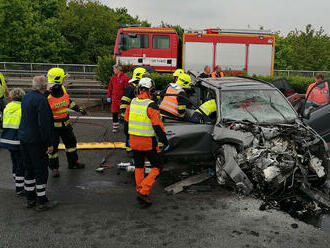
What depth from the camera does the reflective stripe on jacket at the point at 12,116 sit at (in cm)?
526

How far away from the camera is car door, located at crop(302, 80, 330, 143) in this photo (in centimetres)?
686

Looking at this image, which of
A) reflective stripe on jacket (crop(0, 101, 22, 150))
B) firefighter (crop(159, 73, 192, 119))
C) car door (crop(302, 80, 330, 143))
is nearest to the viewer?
reflective stripe on jacket (crop(0, 101, 22, 150))

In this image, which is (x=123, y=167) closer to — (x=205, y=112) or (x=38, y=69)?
(x=205, y=112)

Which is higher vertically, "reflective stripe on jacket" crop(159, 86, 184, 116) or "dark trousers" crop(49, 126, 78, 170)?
"reflective stripe on jacket" crop(159, 86, 184, 116)

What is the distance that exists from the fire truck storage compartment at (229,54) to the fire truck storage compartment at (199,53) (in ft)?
1.00

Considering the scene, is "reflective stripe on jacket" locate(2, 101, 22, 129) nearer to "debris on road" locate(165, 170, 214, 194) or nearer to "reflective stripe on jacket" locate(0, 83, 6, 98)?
"debris on road" locate(165, 170, 214, 194)

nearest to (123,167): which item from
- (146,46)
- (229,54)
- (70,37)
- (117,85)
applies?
(117,85)

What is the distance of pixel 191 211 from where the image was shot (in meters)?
5.04

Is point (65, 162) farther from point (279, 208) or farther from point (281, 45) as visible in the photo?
point (281, 45)

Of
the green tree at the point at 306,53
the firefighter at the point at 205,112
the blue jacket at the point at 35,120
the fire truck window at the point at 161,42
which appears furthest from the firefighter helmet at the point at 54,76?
the green tree at the point at 306,53

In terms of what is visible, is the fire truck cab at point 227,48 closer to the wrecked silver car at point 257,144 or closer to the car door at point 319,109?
the car door at point 319,109

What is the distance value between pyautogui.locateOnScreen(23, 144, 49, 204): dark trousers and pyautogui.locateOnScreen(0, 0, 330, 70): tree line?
26.4 m

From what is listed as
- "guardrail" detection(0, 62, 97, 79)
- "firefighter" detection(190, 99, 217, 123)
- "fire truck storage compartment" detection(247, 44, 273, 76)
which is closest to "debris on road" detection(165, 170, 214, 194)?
"firefighter" detection(190, 99, 217, 123)

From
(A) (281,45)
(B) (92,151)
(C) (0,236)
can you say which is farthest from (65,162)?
(A) (281,45)
